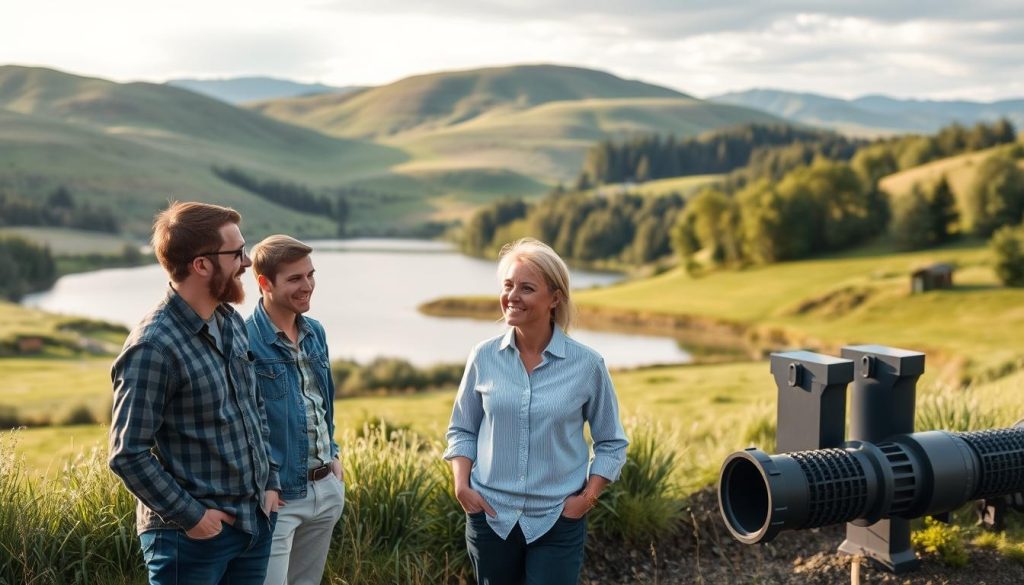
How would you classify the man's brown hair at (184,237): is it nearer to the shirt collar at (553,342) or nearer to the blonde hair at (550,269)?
the blonde hair at (550,269)

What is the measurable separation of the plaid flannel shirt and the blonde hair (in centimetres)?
116

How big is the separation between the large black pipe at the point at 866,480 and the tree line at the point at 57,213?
141052 millimetres

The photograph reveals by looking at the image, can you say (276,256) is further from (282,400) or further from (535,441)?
(535,441)

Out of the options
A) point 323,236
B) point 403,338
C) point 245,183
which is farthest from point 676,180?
point 403,338

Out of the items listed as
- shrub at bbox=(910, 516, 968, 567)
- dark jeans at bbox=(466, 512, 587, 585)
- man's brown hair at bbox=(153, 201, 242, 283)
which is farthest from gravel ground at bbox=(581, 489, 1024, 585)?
man's brown hair at bbox=(153, 201, 242, 283)

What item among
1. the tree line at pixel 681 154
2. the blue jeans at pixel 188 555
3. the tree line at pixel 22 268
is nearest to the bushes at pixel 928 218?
the blue jeans at pixel 188 555

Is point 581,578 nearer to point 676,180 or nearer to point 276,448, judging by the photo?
point 276,448

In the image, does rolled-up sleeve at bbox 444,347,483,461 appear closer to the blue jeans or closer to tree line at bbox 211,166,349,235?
the blue jeans

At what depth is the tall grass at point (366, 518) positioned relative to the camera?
470 centimetres

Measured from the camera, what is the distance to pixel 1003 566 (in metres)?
5.74

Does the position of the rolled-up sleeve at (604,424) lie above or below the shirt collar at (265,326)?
below

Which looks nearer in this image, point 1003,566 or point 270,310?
point 270,310

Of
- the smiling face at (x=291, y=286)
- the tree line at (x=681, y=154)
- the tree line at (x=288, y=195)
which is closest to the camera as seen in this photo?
the smiling face at (x=291, y=286)

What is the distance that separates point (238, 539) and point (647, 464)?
3.38 m
